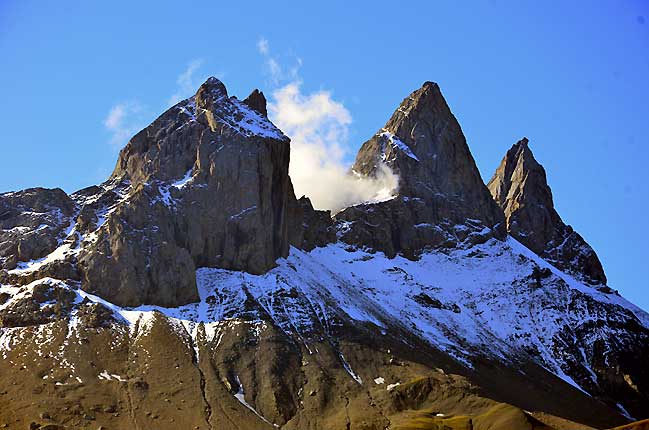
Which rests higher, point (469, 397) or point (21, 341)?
point (21, 341)

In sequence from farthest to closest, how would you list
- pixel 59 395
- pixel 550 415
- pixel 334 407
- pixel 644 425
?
pixel 550 415, pixel 334 407, pixel 59 395, pixel 644 425

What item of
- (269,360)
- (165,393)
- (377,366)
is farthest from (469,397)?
(165,393)

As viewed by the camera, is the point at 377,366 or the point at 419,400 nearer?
the point at 419,400

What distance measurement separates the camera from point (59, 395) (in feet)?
554

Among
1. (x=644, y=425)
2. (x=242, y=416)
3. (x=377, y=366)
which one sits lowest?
(x=644, y=425)

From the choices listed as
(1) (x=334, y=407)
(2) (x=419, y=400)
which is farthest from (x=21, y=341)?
(2) (x=419, y=400)

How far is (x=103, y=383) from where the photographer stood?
17600 cm

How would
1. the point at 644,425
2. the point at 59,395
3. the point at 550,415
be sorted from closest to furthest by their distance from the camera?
the point at 644,425 → the point at 59,395 → the point at 550,415

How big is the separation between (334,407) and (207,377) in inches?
993

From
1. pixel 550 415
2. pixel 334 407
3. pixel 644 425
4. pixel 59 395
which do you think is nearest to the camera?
pixel 644 425

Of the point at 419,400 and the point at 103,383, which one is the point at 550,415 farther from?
the point at 103,383

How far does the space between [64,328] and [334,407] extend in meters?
57.3

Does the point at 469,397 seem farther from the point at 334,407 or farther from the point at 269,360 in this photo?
the point at 269,360

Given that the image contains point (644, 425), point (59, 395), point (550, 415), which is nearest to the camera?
point (644, 425)
